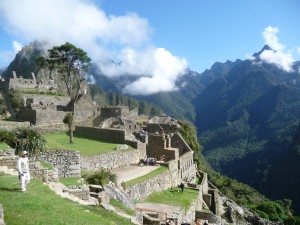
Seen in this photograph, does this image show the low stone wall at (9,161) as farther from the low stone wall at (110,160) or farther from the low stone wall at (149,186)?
the low stone wall at (110,160)

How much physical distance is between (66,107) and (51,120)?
655cm

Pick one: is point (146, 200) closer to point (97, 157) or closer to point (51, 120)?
point (97, 157)

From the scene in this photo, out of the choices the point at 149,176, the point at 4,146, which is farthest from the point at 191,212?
the point at 4,146

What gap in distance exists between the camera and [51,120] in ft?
128

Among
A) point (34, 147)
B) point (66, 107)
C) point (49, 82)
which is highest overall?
point (49, 82)

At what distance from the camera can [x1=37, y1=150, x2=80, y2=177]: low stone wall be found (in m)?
20.2

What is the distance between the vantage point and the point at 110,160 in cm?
2894

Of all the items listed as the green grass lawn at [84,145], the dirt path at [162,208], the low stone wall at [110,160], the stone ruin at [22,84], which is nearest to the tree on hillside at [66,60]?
the stone ruin at [22,84]

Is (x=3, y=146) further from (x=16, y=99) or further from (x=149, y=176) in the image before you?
(x=16, y=99)

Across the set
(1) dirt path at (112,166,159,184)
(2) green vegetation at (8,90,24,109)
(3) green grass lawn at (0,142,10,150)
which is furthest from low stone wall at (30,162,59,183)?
(2) green vegetation at (8,90,24,109)

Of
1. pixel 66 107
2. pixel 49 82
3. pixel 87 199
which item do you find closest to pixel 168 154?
pixel 66 107

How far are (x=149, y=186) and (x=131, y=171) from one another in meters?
2.78

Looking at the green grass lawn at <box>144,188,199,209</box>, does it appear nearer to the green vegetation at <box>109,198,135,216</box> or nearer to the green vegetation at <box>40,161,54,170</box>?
the green vegetation at <box>40,161,54,170</box>

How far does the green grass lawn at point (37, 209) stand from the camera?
10.1 m
